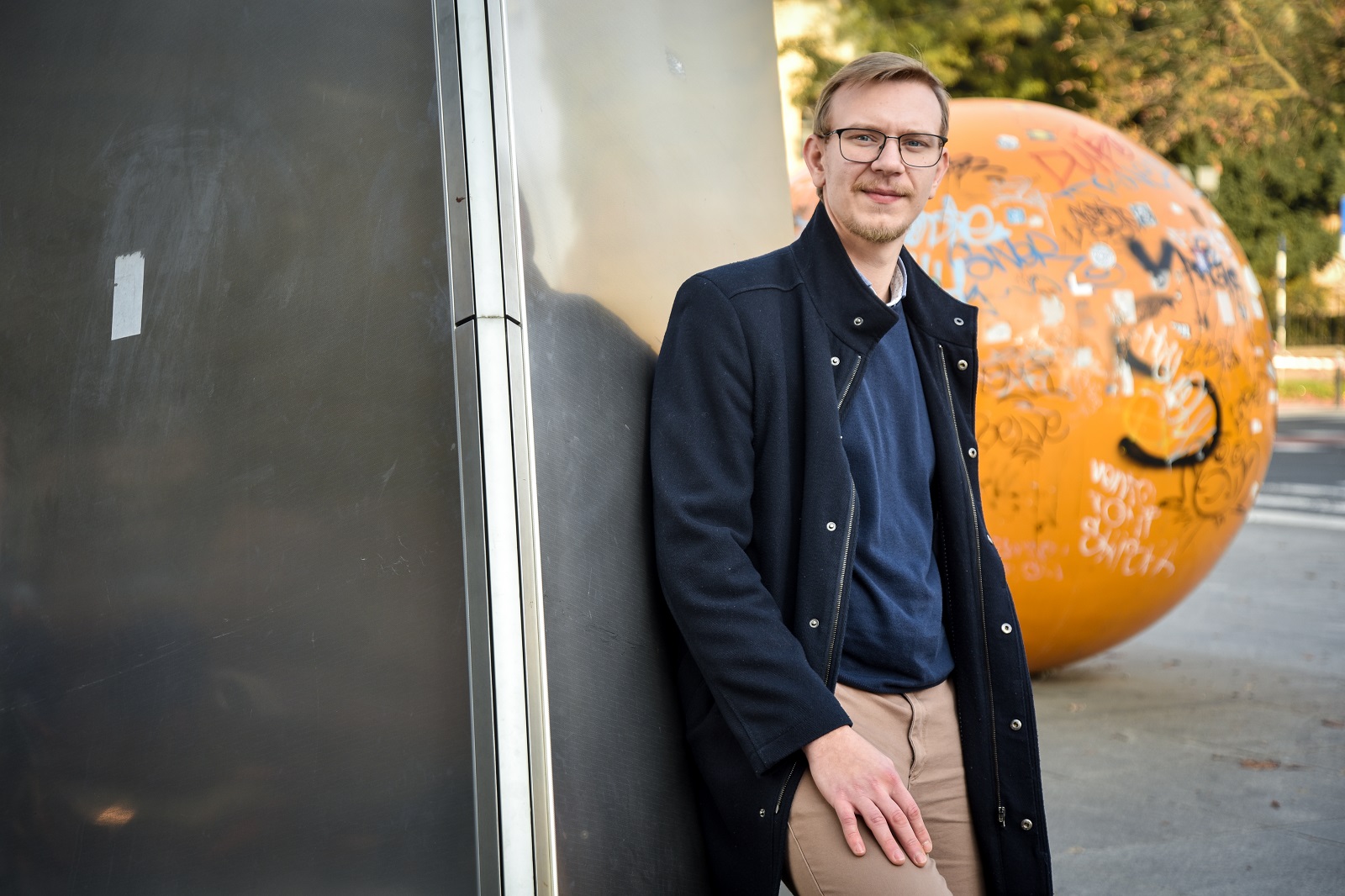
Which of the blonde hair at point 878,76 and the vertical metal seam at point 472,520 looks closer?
the vertical metal seam at point 472,520

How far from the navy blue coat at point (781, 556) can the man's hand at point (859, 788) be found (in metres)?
0.04

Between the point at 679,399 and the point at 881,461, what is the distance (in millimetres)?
434

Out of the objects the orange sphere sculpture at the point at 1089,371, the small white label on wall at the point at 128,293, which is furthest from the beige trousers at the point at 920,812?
the orange sphere sculpture at the point at 1089,371

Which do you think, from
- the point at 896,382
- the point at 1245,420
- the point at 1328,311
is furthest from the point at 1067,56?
the point at 896,382

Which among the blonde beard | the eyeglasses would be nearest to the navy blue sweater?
the blonde beard

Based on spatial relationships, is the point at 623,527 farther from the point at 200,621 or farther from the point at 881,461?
the point at 200,621

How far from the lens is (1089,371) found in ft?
15.8

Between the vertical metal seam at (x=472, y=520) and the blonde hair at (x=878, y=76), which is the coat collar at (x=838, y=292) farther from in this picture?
the vertical metal seam at (x=472, y=520)

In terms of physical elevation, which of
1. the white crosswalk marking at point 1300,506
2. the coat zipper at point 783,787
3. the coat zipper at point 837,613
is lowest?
the white crosswalk marking at point 1300,506

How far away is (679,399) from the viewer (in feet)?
7.37

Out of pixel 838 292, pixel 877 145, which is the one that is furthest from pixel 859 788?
pixel 877 145

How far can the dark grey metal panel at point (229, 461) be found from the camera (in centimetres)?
196

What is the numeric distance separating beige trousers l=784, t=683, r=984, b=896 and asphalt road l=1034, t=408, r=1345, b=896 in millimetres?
1186

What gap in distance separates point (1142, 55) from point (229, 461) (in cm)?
2220
